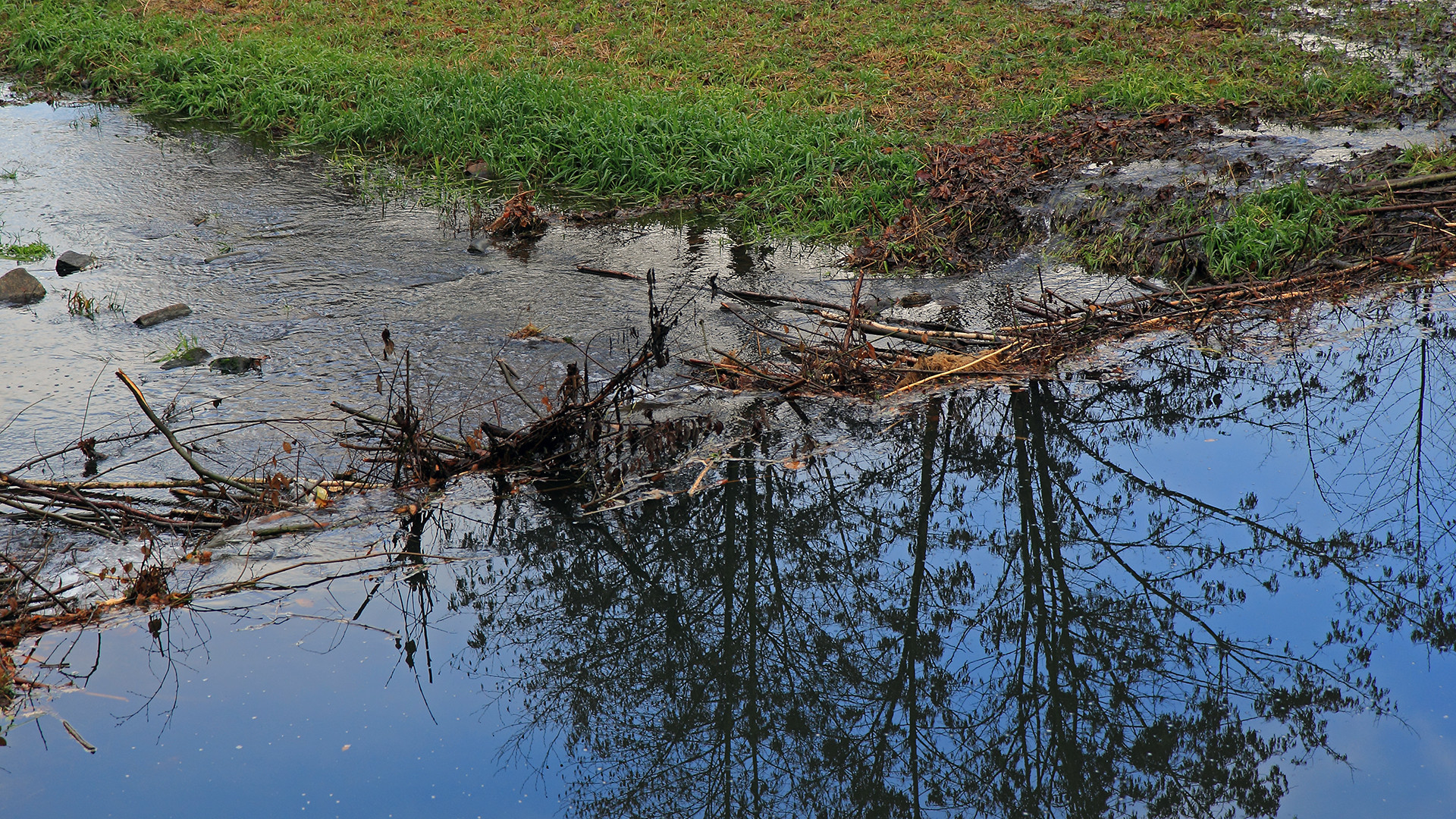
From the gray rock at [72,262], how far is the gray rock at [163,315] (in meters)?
1.01

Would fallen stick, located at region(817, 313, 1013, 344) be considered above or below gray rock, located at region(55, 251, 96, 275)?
above

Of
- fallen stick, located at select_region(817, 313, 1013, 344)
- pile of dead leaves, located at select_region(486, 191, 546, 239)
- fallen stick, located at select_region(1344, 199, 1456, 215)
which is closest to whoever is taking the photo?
fallen stick, located at select_region(817, 313, 1013, 344)

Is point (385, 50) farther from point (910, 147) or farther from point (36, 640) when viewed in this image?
point (36, 640)

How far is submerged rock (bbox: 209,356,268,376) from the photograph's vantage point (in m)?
5.19

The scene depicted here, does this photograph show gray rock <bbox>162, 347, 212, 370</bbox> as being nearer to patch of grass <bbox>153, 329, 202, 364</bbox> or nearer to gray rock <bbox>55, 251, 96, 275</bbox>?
patch of grass <bbox>153, 329, 202, 364</bbox>

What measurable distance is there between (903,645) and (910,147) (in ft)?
16.2

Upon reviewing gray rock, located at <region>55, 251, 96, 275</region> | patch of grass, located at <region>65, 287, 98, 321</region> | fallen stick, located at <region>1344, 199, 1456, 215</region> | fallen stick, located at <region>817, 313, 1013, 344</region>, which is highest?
fallen stick, located at <region>1344, 199, 1456, 215</region>

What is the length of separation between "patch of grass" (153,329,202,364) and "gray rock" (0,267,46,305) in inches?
46.0

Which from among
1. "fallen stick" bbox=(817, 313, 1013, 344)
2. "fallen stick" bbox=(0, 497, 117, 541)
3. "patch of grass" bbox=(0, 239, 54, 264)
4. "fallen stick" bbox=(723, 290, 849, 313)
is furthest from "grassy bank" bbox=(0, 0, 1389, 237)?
"fallen stick" bbox=(0, 497, 117, 541)

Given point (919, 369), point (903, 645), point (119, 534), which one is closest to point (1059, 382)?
point (919, 369)

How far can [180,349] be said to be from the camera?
5.41 m

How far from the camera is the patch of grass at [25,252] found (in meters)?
6.55

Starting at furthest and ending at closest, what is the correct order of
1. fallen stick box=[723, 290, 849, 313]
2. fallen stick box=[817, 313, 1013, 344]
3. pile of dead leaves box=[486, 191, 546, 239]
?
pile of dead leaves box=[486, 191, 546, 239] < fallen stick box=[723, 290, 849, 313] < fallen stick box=[817, 313, 1013, 344]

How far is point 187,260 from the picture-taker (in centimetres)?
659
